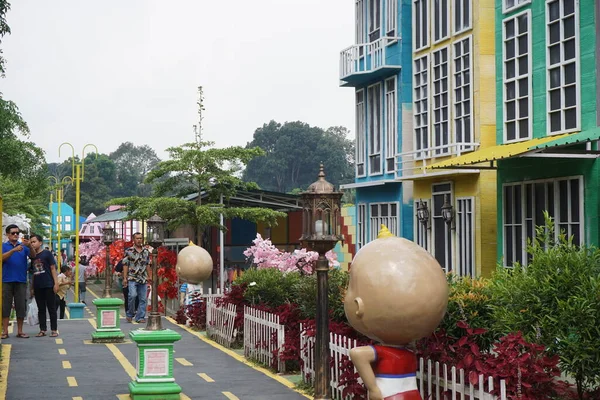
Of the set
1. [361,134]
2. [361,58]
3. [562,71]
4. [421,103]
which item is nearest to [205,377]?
[562,71]

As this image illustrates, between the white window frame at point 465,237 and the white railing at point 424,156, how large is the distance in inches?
44.2

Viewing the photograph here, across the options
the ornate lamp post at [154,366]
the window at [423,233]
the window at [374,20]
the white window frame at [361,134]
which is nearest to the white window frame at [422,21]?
the window at [374,20]

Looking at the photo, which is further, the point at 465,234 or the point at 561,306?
the point at 465,234

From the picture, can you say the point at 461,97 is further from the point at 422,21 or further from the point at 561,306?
the point at 561,306

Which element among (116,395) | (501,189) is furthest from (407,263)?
(501,189)

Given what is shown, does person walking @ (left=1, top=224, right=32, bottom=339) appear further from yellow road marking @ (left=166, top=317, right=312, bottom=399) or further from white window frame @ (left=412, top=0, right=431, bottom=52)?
white window frame @ (left=412, top=0, right=431, bottom=52)

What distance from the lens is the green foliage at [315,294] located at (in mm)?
12922

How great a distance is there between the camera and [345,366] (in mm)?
10703

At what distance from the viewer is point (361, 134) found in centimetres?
2784

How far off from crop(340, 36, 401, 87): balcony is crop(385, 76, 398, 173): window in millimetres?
392

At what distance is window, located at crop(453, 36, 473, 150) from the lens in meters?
21.7

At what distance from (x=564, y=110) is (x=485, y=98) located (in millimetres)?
3941

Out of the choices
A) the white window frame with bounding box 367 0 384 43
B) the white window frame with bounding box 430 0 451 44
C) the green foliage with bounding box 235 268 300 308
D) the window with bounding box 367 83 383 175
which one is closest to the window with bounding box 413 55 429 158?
the white window frame with bounding box 430 0 451 44

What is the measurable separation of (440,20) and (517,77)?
4.76m
